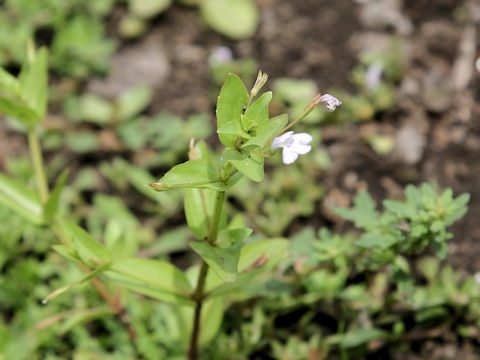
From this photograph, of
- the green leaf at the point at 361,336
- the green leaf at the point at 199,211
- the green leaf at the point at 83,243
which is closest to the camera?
the green leaf at the point at 199,211

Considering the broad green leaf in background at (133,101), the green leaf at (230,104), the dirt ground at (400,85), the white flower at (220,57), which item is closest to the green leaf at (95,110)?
the broad green leaf in background at (133,101)

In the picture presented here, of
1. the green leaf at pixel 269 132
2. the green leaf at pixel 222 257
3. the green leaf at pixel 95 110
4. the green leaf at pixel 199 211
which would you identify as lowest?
the green leaf at pixel 95 110

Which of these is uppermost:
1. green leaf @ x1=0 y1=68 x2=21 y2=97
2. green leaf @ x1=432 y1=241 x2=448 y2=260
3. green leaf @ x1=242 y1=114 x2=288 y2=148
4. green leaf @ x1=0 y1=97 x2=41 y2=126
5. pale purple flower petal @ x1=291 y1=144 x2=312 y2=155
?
green leaf @ x1=242 y1=114 x2=288 y2=148

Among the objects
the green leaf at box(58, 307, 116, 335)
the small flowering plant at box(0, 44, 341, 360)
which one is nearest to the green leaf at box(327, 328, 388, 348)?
the small flowering plant at box(0, 44, 341, 360)

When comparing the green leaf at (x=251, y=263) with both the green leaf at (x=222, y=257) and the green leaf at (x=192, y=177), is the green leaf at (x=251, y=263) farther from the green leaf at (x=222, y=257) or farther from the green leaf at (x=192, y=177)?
the green leaf at (x=192, y=177)

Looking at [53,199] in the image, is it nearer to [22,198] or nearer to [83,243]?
[22,198]

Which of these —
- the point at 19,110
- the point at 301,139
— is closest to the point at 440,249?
the point at 301,139

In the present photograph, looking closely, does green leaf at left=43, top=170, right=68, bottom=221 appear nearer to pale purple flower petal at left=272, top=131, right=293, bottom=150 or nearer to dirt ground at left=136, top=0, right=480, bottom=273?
pale purple flower petal at left=272, top=131, right=293, bottom=150
